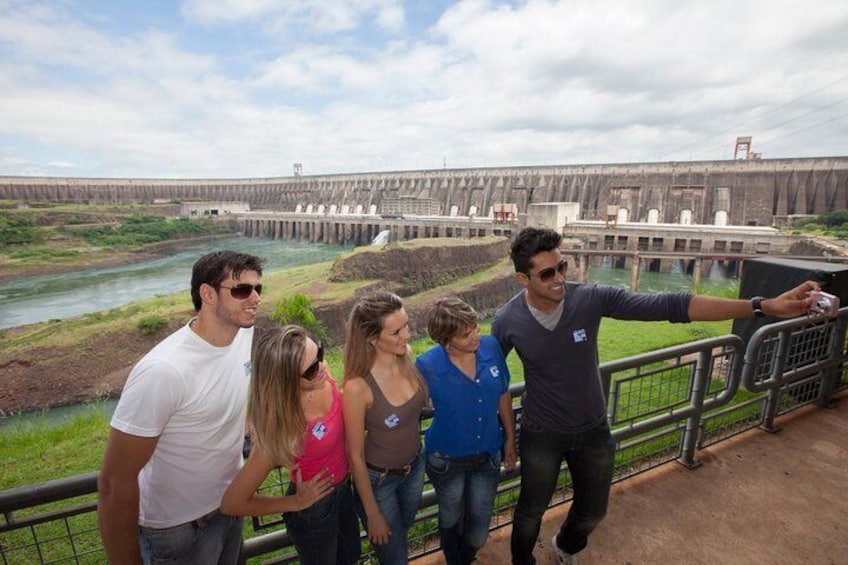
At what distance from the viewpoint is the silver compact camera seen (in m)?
2.12

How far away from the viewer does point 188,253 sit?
42250 millimetres

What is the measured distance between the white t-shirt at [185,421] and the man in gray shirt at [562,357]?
149cm

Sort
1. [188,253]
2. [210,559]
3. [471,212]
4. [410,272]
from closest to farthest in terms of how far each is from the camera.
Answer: [210,559] < [410,272] < [188,253] < [471,212]

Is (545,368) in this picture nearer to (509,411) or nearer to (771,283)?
(509,411)

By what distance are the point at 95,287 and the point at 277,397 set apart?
33.4 metres

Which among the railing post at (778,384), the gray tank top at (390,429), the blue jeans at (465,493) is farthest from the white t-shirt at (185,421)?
the railing post at (778,384)

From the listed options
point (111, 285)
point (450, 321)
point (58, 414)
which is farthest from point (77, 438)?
point (111, 285)

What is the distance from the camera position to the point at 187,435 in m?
1.84

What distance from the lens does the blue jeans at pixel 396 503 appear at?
7.57 ft

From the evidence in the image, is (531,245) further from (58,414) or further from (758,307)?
(58,414)

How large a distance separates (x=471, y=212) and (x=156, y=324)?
3566 centimetres

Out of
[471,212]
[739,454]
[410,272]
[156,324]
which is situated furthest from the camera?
[471,212]

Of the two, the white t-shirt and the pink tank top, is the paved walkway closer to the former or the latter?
the pink tank top

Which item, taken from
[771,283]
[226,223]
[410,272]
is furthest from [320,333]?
[226,223]
